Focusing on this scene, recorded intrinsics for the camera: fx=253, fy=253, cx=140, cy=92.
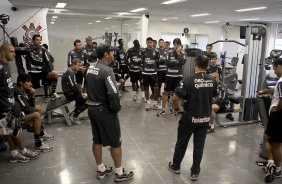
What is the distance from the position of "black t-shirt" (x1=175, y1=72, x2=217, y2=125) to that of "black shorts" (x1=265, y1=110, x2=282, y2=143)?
90cm

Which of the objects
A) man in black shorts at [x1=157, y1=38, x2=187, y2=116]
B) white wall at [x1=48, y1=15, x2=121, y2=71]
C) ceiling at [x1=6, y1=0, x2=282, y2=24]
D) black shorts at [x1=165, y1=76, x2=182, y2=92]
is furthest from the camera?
white wall at [x1=48, y1=15, x2=121, y2=71]

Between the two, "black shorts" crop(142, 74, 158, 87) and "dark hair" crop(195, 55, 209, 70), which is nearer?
"dark hair" crop(195, 55, 209, 70)

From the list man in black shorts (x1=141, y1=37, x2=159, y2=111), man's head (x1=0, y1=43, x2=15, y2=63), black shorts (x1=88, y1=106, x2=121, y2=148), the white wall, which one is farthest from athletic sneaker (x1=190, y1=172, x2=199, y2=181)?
the white wall

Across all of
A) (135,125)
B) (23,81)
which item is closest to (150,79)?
(135,125)

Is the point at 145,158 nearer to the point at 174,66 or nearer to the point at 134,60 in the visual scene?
the point at 174,66

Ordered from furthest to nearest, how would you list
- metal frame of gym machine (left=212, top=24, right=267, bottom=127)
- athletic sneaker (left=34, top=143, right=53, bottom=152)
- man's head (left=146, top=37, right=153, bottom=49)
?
man's head (left=146, top=37, right=153, bottom=49) < metal frame of gym machine (left=212, top=24, right=267, bottom=127) < athletic sneaker (left=34, top=143, right=53, bottom=152)

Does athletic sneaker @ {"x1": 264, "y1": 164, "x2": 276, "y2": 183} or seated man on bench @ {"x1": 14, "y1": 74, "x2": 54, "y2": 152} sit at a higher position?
seated man on bench @ {"x1": 14, "y1": 74, "x2": 54, "y2": 152}

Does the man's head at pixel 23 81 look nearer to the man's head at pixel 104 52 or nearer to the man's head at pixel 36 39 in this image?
the man's head at pixel 104 52

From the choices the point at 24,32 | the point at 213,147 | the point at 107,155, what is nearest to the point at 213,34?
the point at 24,32

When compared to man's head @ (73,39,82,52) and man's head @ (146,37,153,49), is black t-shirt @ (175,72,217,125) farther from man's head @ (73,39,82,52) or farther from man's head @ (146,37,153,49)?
man's head @ (73,39,82,52)

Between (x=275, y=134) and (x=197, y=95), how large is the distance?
3.95ft

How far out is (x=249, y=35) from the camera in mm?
5262

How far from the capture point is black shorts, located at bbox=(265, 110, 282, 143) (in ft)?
10.4

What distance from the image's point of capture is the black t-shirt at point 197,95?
9.45 ft
